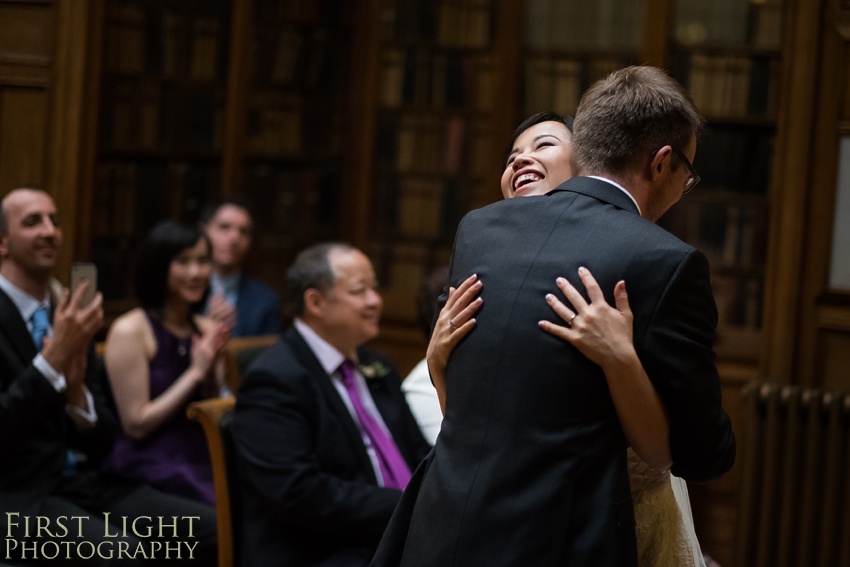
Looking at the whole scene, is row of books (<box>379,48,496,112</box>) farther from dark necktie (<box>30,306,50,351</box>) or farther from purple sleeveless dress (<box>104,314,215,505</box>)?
dark necktie (<box>30,306,50,351</box>)

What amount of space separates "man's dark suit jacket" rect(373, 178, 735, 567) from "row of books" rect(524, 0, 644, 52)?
14.1 feet

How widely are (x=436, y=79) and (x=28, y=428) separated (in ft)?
12.2

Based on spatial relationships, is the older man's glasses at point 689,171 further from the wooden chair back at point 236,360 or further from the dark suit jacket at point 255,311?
the dark suit jacket at point 255,311

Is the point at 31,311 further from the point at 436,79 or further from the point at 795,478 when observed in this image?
the point at 436,79

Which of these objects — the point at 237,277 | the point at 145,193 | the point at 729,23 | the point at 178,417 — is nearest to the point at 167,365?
the point at 178,417

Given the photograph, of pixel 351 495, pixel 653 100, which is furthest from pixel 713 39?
pixel 653 100

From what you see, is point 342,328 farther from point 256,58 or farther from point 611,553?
point 256,58

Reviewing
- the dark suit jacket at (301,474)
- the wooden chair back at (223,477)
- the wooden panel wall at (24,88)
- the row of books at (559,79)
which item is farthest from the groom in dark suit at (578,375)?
the row of books at (559,79)

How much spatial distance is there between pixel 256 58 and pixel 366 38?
0.76 metres

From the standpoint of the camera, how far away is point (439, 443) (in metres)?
1.75

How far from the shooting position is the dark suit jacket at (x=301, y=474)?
2.68m

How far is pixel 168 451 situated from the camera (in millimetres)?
3562

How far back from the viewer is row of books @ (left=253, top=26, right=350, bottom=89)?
5828mm

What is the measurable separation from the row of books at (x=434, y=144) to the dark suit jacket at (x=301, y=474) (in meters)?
3.41
